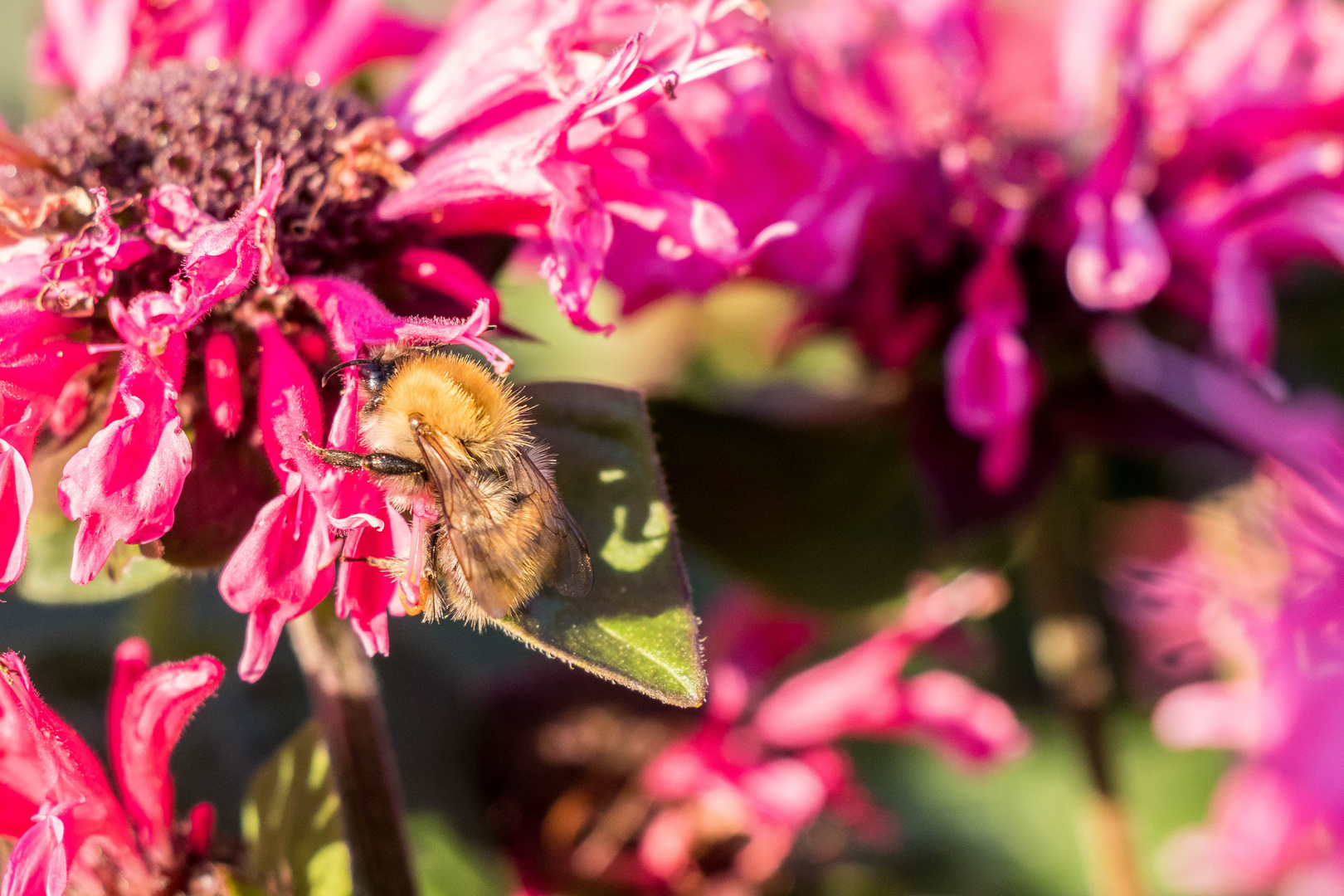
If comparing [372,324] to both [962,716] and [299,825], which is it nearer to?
[299,825]

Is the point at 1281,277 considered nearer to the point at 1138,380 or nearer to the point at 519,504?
the point at 1138,380

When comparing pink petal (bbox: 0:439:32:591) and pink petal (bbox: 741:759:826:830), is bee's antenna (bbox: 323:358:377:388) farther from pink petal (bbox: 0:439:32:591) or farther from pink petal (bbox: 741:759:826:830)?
pink petal (bbox: 741:759:826:830)

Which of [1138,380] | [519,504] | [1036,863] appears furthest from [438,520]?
[1036,863]

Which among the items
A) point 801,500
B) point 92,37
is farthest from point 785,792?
point 92,37

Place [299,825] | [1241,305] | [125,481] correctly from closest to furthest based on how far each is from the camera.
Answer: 1. [125,481]
2. [299,825]
3. [1241,305]

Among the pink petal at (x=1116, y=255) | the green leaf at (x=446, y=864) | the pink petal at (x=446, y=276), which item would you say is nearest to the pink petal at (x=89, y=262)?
the pink petal at (x=446, y=276)

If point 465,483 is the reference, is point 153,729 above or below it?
below

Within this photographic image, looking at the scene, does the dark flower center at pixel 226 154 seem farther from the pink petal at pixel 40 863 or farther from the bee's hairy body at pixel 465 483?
the pink petal at pixel 40 863
